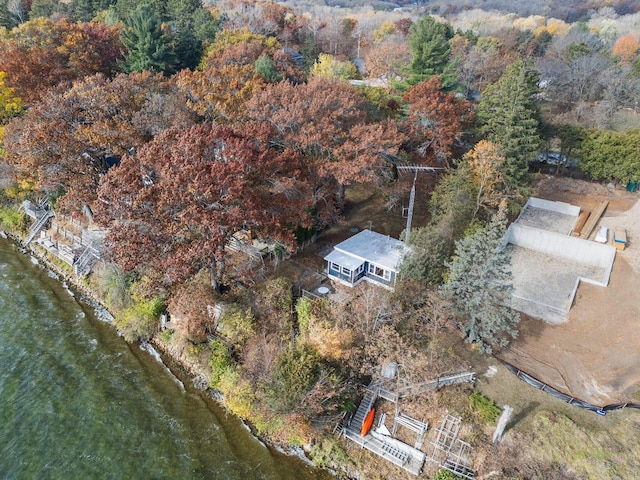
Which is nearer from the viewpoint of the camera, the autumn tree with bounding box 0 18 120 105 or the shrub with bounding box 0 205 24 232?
the shrub with bounding box 0 205 24 232

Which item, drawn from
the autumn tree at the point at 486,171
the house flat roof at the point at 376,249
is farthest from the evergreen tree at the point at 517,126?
the house flat roof at the point at 376,249

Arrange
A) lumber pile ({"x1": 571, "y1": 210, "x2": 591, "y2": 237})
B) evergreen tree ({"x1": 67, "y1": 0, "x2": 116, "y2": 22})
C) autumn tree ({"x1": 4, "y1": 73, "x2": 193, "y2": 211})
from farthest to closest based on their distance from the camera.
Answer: evergreen tree ({"x1": 67, "y1": 0, "x2": 116, "y2": 22}) → lumber pile ({"x1": 571, "y1": 210, "x2": 591, "y2": 237}) → autumn tree ({"x1": 4, "y1": 73, "x2": 193, "y2": 211})

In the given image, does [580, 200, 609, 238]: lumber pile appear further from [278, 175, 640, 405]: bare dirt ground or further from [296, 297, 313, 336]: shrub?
[296, 297, 313, 336]: shrub

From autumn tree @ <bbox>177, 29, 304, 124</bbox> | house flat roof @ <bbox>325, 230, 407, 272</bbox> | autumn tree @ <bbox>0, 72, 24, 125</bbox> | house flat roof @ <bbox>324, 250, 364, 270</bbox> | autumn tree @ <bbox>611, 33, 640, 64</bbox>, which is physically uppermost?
autumn tree @ <bbox>177, 29, 304, 124</bbox>

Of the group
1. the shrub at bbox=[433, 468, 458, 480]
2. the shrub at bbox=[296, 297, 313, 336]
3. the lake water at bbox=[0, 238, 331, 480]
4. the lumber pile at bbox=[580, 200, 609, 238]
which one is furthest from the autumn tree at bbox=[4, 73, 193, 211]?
the lumber pile at bbox=[580, 200, 609, 238]

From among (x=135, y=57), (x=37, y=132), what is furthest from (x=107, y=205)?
(x=135, y=57)

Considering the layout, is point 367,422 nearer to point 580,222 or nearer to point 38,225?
point 580,222

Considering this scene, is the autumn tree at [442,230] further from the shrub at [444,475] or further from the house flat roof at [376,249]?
the shrub at [444,475]
